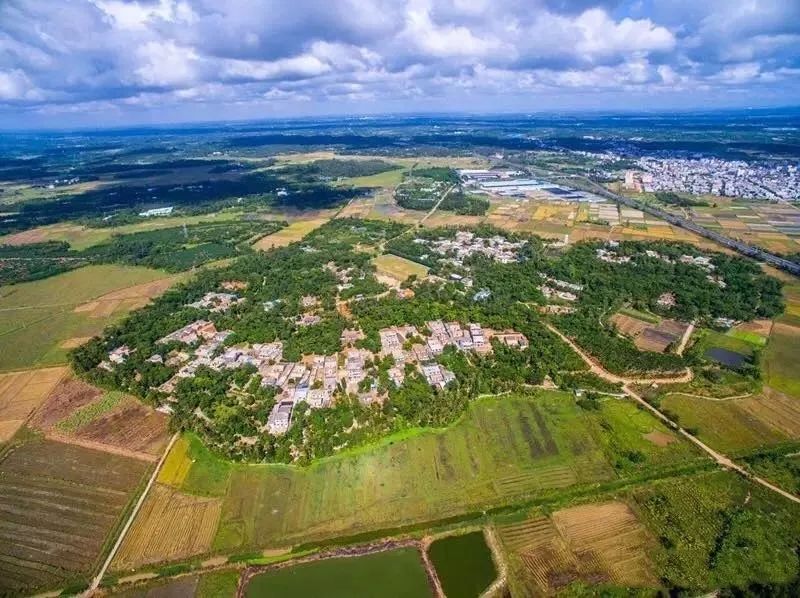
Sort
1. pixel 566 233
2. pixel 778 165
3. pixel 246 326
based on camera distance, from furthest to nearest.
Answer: pixel 778 165
pixel 566 233
pixel 246 326

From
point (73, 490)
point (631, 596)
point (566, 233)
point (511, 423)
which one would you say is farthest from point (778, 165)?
point (73, 490)

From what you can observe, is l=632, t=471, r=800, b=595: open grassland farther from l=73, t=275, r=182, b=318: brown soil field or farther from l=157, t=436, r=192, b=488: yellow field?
l=73, t=275, r=182, b=318: brown soil field

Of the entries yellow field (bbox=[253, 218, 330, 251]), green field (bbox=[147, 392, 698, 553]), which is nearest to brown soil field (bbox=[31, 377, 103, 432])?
green field (bbox=[147, 392, 698, 553])

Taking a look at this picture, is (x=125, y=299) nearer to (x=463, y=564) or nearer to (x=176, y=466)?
(x=176, y=466)

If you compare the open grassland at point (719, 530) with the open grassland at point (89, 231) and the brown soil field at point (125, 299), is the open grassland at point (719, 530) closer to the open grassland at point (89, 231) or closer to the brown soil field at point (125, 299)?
the brown soil field at point (125, 299)

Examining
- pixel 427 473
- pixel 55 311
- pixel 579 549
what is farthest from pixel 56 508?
pixel 55 311

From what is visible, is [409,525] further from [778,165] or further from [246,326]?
[778,165]

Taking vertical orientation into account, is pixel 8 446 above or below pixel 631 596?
below

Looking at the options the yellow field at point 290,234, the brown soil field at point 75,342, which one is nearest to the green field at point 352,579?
the brown soil field at point 75,342

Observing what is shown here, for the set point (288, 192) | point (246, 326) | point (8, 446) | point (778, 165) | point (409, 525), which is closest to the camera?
point (409, 525)
